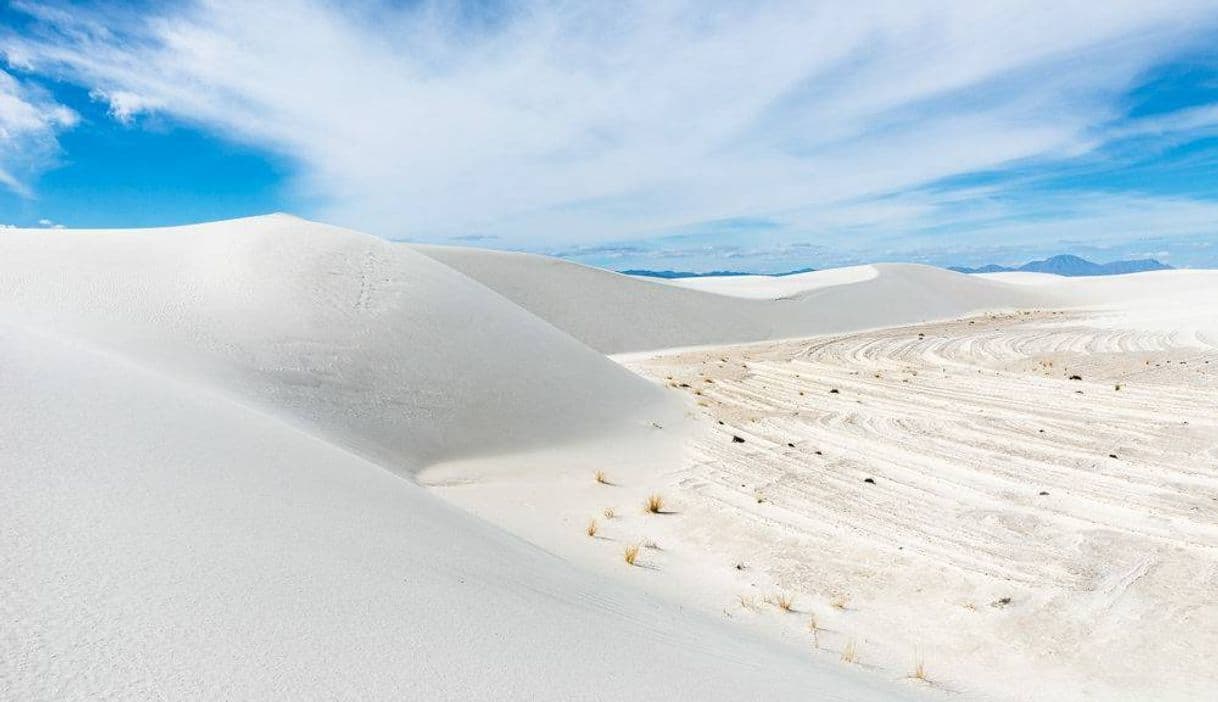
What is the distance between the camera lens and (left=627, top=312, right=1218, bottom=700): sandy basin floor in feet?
12.5

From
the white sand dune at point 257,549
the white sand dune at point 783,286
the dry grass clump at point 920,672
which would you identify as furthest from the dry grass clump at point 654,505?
the white sand dune at point 783,286

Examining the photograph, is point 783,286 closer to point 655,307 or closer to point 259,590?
point 655,307

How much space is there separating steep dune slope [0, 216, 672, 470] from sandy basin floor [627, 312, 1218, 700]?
208cm

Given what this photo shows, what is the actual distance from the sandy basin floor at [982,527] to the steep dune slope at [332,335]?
6.84ft

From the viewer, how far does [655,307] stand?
25578 millimetres

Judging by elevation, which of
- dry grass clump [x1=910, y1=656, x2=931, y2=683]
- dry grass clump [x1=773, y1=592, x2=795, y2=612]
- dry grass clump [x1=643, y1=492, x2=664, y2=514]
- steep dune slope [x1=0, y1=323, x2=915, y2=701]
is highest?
steep dune slope [x1=0, y1=323, x2=915, y2=701]

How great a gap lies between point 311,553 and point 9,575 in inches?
37.8

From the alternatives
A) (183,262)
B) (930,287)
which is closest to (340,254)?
(183,262)

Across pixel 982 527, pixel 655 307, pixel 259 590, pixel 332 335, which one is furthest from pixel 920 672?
pixel 655 307

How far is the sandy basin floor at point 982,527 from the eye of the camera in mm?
3812

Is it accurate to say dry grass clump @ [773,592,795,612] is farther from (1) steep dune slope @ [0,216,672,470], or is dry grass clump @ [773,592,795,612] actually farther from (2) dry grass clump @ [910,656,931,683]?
(1) steep dune slope @ [0,216,672,470]

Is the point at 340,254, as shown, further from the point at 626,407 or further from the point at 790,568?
the point at 790,568

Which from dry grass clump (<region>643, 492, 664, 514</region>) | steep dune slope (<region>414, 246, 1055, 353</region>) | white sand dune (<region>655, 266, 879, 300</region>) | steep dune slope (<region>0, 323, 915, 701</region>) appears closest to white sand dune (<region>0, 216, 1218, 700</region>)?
steep dune slope (<region>0, 323, 915, 701</region>)

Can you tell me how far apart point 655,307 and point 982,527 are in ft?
66.8
